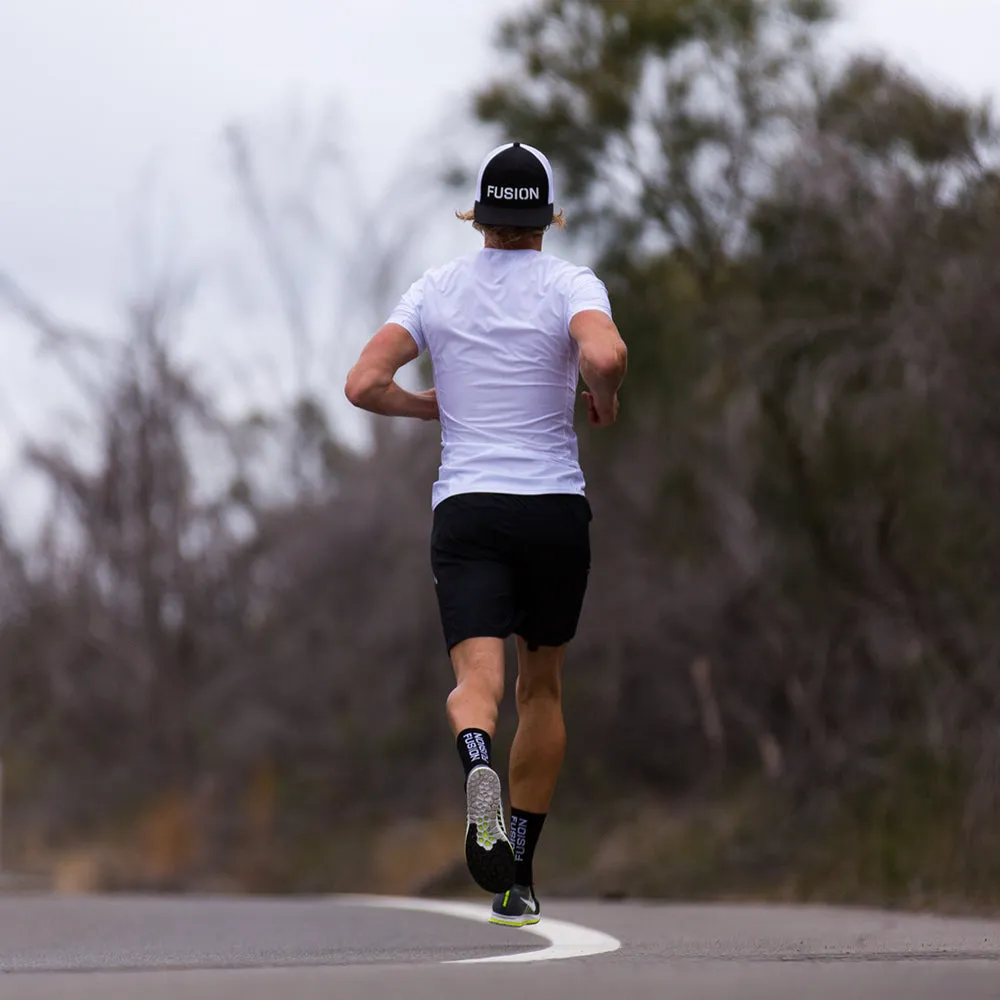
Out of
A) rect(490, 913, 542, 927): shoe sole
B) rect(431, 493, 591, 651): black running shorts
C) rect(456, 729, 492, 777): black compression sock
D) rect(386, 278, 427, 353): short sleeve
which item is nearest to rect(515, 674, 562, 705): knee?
rect(431, 493, 591, 651): black running shorts

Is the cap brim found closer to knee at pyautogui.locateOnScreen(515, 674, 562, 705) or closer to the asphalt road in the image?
knee at pyautogui.locateOnScreen(515, 674, 562, 705)

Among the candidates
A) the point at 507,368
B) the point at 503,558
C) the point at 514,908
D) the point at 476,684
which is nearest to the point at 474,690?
the point at 476,684

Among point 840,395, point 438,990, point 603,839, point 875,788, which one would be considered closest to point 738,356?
point 840,395

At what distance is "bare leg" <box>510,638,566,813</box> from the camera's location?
6160mm

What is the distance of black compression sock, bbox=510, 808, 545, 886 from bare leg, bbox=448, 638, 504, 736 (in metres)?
0.46

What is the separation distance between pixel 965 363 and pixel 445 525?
8052 millimetres

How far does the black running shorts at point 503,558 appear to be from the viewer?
19.1ft

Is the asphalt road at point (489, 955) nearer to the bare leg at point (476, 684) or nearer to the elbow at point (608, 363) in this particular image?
the bare leg at point (476, 684)

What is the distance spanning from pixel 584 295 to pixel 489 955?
1.94 m

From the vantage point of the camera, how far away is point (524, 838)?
6.11m

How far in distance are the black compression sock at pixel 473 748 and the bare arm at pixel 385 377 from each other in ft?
3.24

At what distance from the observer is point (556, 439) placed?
19.6ft

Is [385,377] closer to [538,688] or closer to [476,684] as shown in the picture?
[476,684]

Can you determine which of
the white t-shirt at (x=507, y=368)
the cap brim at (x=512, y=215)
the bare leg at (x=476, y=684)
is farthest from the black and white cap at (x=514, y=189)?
the bare leg at (x=476, y=684)
